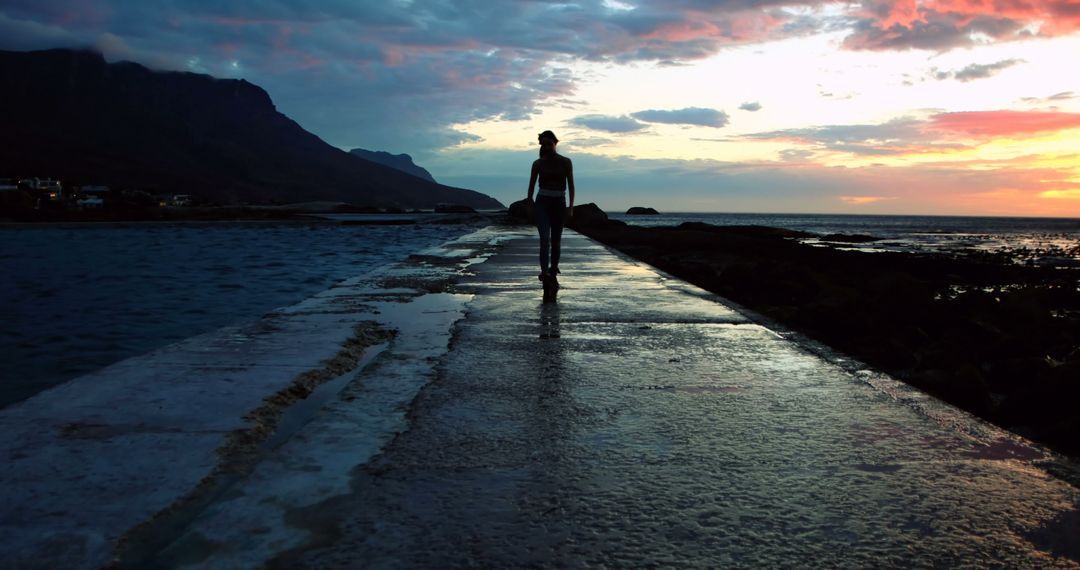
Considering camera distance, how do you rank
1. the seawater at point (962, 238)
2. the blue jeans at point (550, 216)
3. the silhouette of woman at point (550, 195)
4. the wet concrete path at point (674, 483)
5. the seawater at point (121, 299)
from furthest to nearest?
the seawater at point (962, 238) → the blue jeans at point (550, 216) → the silhouette of woman at point (550, 195) → the seawater at point (121, 299) → the wet concrete path at point (674, 483)

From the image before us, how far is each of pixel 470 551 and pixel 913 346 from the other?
610 centimetres

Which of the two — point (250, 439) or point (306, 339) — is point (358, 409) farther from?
point (306, 339)

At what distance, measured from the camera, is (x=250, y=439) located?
270cm

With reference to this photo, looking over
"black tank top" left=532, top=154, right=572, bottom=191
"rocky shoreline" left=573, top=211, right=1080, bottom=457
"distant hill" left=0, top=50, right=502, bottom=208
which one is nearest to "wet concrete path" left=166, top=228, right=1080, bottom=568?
"rocky shoreline" left=573, top=211, right=1080, bottom=457

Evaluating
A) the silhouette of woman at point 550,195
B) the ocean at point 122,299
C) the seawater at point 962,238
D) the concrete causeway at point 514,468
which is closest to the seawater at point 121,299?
the ocean at point 122,299

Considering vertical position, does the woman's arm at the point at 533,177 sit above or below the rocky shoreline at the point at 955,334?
above

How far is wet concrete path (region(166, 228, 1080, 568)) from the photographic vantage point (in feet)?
5.92

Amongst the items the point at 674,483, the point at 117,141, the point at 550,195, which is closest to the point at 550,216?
the point at 550,195

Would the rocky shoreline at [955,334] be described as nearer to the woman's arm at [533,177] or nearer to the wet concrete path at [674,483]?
the wet concrete path at [674,483]

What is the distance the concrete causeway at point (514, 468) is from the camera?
1818 mm

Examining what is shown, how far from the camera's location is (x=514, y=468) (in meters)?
2.39

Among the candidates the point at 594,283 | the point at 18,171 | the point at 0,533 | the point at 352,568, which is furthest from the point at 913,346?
the point at 18,171

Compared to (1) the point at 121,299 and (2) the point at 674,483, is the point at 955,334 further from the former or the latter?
(1) the point at 121,299

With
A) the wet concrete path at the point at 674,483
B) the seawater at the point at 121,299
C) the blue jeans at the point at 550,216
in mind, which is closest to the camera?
the wet concrete path at the point at 674,483
